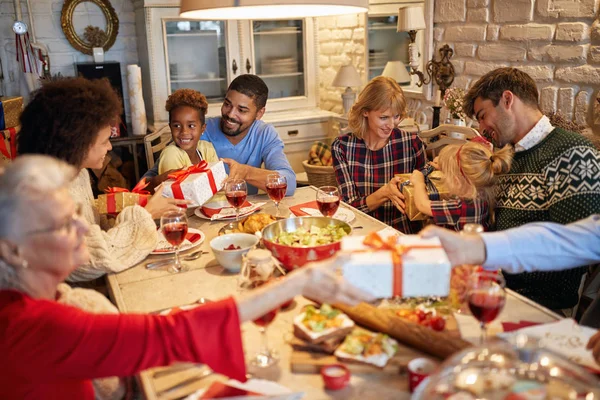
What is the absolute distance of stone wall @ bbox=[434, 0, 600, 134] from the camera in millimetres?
2839

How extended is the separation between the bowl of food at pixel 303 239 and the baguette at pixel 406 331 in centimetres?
28

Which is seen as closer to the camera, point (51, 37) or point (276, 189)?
point (276, 189)

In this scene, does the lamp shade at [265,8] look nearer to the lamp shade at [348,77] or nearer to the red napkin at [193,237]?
the red napkin at [193,237]

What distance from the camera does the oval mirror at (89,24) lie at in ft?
14.4

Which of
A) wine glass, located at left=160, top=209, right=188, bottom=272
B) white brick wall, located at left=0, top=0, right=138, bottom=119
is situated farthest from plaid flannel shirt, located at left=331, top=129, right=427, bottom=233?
white brick wall, located at left=0, top=0, right=138, bottom=119

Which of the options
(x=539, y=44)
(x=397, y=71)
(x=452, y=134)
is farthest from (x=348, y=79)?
(x=539, y=44)

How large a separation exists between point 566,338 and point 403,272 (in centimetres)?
43

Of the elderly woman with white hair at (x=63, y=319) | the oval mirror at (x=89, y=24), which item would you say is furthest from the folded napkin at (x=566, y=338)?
the oval mirror at (x=89, y=24)

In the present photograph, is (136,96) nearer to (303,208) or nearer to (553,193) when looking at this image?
(303,208)

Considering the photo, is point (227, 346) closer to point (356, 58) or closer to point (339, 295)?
point (339, 295)

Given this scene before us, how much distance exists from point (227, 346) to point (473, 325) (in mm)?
628

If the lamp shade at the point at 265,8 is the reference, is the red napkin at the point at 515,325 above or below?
below

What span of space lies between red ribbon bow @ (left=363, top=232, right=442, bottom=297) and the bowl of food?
40 cm

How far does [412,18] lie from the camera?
365 cm
